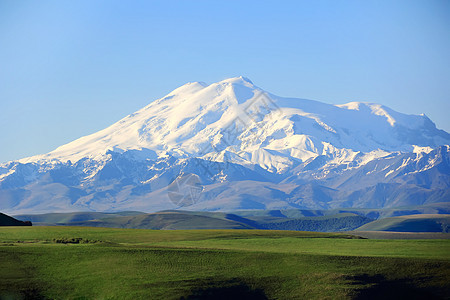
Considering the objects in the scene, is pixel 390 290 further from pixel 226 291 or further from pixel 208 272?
pixel 208 272

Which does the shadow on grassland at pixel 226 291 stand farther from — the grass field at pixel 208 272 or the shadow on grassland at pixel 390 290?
the shadow on grassland at pixel 390 290

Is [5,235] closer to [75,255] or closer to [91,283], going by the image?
[75,255]

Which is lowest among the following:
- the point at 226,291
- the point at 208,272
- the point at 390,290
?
the point at 390,290

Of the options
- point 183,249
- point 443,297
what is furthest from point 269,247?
point 443,297

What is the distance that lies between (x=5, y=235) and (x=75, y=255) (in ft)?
87.7

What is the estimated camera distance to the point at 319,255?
9981cm

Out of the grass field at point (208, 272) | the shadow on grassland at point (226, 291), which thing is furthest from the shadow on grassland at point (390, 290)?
the shadow on grassland at point (226, 291)

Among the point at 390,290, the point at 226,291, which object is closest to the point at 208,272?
the point at 226,291

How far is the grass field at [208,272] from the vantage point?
82.5 m

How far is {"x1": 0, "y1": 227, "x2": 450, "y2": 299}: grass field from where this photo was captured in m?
82.5

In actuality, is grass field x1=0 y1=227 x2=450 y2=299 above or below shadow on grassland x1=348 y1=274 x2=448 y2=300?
above

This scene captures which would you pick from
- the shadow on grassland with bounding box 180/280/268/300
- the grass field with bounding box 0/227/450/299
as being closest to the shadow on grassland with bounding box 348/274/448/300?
the grass field with bounding box 0/227/450/299

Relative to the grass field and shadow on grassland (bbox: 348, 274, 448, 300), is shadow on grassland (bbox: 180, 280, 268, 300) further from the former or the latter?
shadow on grassland (bbox: 348, 274, 448, 300)

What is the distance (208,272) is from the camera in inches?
3548
